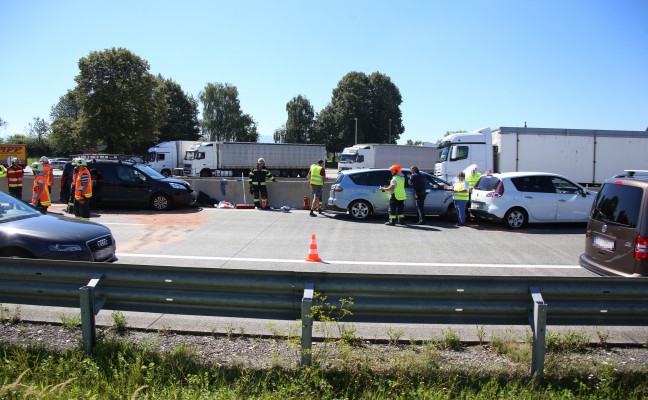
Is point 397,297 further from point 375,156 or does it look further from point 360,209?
point 375,156

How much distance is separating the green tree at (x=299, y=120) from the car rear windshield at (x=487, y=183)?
233ft

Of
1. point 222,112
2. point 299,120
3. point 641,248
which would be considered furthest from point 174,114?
point 641,248

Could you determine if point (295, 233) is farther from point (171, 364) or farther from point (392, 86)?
point (392, 86)

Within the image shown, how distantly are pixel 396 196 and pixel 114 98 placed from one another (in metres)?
42.3

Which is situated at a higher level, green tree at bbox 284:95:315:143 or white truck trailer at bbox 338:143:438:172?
green tree at bbox 284:95:315:143

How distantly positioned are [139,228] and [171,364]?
8.86 meters

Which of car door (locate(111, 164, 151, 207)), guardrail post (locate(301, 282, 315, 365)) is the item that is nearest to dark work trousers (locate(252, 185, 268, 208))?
car door (locate(111, 164, 151, 207))

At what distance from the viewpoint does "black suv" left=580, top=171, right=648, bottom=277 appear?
5.24 m

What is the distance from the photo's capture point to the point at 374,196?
13.9 metres

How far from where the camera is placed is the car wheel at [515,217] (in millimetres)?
12406

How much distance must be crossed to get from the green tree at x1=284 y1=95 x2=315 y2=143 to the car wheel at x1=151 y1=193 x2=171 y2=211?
68.3m

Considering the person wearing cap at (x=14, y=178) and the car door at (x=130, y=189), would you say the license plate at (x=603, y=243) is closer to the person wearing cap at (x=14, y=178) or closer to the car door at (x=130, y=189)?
the car door at (x=130, y=189)

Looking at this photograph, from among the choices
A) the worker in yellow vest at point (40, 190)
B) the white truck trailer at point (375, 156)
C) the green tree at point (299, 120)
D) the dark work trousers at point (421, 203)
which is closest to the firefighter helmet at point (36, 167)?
the worker in yellow vest at point (40, 190)

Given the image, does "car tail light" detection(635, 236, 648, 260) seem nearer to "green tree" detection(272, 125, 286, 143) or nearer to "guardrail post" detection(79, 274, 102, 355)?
"guardrail post" detection(79, 274, 102, 355)
